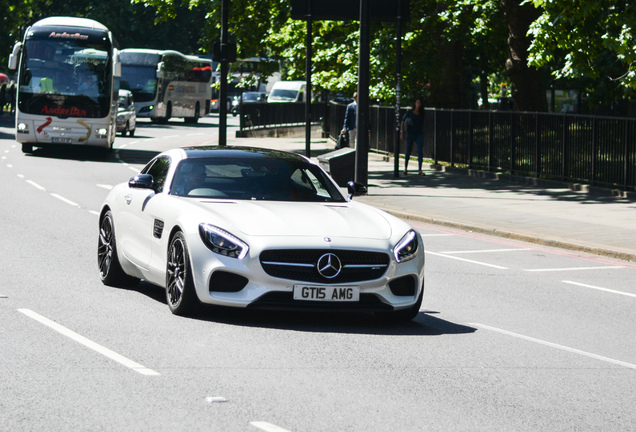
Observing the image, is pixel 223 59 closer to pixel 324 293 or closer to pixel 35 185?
pixel 35 185

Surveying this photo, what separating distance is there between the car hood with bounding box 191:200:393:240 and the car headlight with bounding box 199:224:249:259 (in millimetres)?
91

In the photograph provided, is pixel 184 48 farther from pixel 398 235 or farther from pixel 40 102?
pixel 398 235

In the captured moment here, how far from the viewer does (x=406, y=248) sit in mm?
8906

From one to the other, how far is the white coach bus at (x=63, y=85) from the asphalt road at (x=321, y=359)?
2041cm

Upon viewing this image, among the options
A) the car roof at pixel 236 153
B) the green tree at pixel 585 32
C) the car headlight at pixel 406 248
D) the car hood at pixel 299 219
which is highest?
the green tree at pixel 585 32

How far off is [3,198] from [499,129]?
11.7 meters

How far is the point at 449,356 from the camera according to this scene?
7.88 m

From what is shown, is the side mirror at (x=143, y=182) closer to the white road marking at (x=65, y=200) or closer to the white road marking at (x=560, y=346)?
the white road marking at (x=560, y=346)

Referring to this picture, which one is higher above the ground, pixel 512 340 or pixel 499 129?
pixel 499 129

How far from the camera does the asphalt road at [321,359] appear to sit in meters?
6.05

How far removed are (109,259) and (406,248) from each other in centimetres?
316

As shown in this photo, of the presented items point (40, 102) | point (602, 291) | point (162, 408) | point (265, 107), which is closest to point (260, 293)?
point (162, 408)

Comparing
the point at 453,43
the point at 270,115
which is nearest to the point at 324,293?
the point at 453,43

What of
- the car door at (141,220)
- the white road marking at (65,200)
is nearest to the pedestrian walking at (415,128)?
the white road marking at (65,200)
